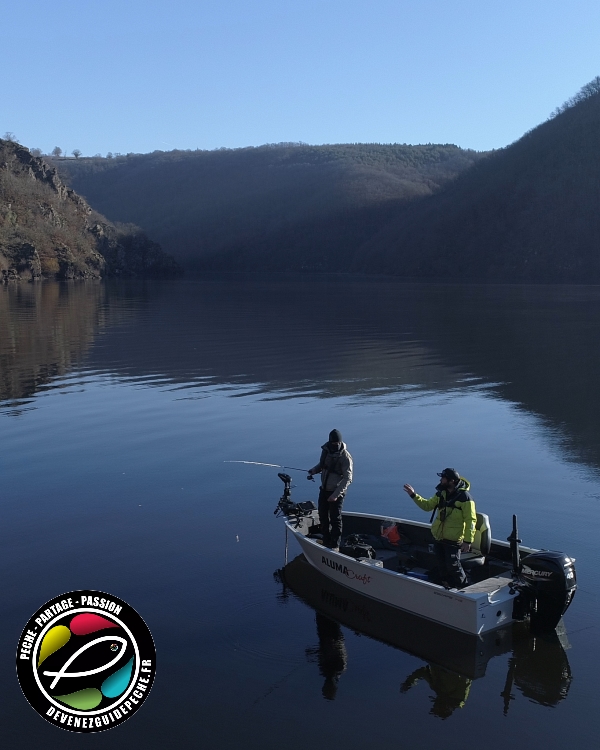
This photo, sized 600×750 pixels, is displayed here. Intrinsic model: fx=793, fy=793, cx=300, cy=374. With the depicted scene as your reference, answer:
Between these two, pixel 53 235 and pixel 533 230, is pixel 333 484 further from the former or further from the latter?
pixel 533 230

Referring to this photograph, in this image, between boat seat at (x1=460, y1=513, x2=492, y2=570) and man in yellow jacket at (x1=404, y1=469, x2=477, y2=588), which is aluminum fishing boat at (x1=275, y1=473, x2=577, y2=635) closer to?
boat seat at (x1=460, y1=513, x2=492, y2=570)

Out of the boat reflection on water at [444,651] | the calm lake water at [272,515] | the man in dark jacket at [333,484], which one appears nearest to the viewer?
the calm lake water at [272,515]

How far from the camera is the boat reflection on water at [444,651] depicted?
37.4 ft

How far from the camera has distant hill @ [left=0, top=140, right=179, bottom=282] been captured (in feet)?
455

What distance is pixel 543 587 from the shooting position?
1218 cm

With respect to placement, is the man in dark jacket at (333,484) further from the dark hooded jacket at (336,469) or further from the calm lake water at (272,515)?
the calm lake water at (272,515)

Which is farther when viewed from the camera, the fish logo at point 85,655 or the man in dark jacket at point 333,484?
the man in dark jacket at point 333,484

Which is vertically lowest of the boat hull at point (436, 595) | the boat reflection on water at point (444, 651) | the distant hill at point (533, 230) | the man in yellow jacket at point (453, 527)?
the boat reflection on water at point (444, 651)

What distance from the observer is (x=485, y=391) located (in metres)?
34.9

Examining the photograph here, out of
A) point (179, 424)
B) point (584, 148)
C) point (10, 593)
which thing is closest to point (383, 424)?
point (179, 424)

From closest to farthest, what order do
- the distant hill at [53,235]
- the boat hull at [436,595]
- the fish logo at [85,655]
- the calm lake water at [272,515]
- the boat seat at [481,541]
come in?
the fish logo at [85,655] < the calm lake water at [272,515] < the boat hull at [436,595] < the boat seat at [481,541] < the distant hill at [53,235]

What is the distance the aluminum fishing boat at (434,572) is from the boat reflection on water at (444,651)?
231 millimetres

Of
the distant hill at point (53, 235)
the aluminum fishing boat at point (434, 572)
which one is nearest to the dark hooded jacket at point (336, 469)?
the aluminum fishing boat at point (434, 572)

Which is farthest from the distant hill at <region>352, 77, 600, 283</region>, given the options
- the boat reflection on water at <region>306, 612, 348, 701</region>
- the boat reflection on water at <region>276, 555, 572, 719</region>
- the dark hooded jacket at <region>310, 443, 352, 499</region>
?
the boat reflection on water at <region>306, 612, 348, 701</region>
